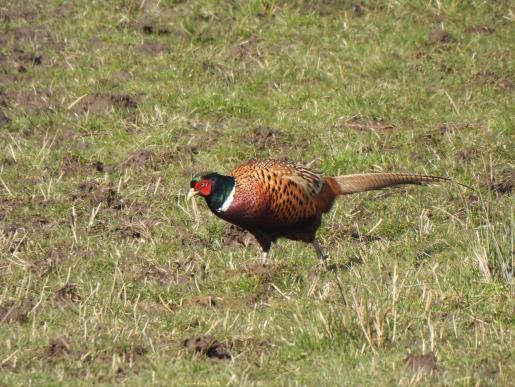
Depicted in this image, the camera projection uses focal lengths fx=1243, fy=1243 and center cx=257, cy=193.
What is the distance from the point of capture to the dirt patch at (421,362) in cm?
548

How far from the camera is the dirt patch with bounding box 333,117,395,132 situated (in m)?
9.63

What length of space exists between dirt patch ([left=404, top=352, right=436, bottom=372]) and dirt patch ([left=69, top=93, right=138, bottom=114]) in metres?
4.87

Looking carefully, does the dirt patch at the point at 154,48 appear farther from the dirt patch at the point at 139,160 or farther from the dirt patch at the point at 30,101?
the dirt patch at the point at 139,160

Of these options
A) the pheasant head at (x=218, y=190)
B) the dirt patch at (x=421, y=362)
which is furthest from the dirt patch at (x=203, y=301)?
the dirt patch at (x=421, y=362)

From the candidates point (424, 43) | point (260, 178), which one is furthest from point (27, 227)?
point (424, 43)

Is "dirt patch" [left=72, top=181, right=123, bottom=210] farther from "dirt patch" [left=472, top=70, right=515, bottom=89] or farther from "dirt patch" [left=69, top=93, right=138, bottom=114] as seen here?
"dirt patch" [left=472, top=70, right=515, bottom=89]

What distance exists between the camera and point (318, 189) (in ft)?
25.2

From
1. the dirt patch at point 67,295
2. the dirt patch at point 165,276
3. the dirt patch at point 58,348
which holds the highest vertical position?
the dirt patch at point 58,348

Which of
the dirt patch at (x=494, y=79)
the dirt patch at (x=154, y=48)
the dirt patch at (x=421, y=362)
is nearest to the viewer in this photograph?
the dirt patch at (x=421, y=362)

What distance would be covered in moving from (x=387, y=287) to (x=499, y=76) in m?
4.38

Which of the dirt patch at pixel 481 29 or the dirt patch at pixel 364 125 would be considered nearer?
the dirt patch at pixel 364 125

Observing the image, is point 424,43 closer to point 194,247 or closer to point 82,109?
point 82,109

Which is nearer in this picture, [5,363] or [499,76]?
[5,363]

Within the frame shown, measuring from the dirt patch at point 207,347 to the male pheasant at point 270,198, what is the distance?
1481 mm
